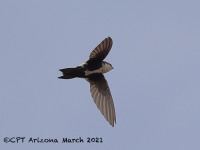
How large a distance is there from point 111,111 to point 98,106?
13 centimetres

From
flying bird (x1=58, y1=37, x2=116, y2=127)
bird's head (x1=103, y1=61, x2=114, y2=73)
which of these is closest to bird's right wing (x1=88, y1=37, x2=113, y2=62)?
flying bird (x1=58, y1=37, x2=116, y2=127)

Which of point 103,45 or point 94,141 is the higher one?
point 103,45

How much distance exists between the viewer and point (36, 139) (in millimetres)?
14023

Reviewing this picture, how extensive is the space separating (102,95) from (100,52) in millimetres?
564

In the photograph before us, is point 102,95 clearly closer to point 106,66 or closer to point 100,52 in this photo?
point 106,66

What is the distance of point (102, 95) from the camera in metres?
14.5

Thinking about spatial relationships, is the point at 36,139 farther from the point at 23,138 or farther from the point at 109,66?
the point at 109,66

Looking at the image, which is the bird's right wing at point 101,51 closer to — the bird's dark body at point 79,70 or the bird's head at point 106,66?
the bird's dark body at point 79,70

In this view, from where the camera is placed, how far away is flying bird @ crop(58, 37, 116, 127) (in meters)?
14.1

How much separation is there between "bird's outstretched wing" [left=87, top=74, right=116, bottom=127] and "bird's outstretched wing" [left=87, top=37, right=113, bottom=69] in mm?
250

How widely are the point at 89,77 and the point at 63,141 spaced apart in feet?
2.52

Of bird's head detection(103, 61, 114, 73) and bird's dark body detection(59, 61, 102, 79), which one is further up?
bird's head detection(103, 61, 114, 73)

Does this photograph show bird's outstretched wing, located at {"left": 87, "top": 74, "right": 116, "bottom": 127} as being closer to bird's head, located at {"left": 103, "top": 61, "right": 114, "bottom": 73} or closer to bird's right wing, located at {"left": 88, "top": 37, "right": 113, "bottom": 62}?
bird's head, located at {"left": 103, "top": 61, "right": 114, "bottom": 73}

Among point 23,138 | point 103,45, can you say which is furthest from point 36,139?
point 103,45
